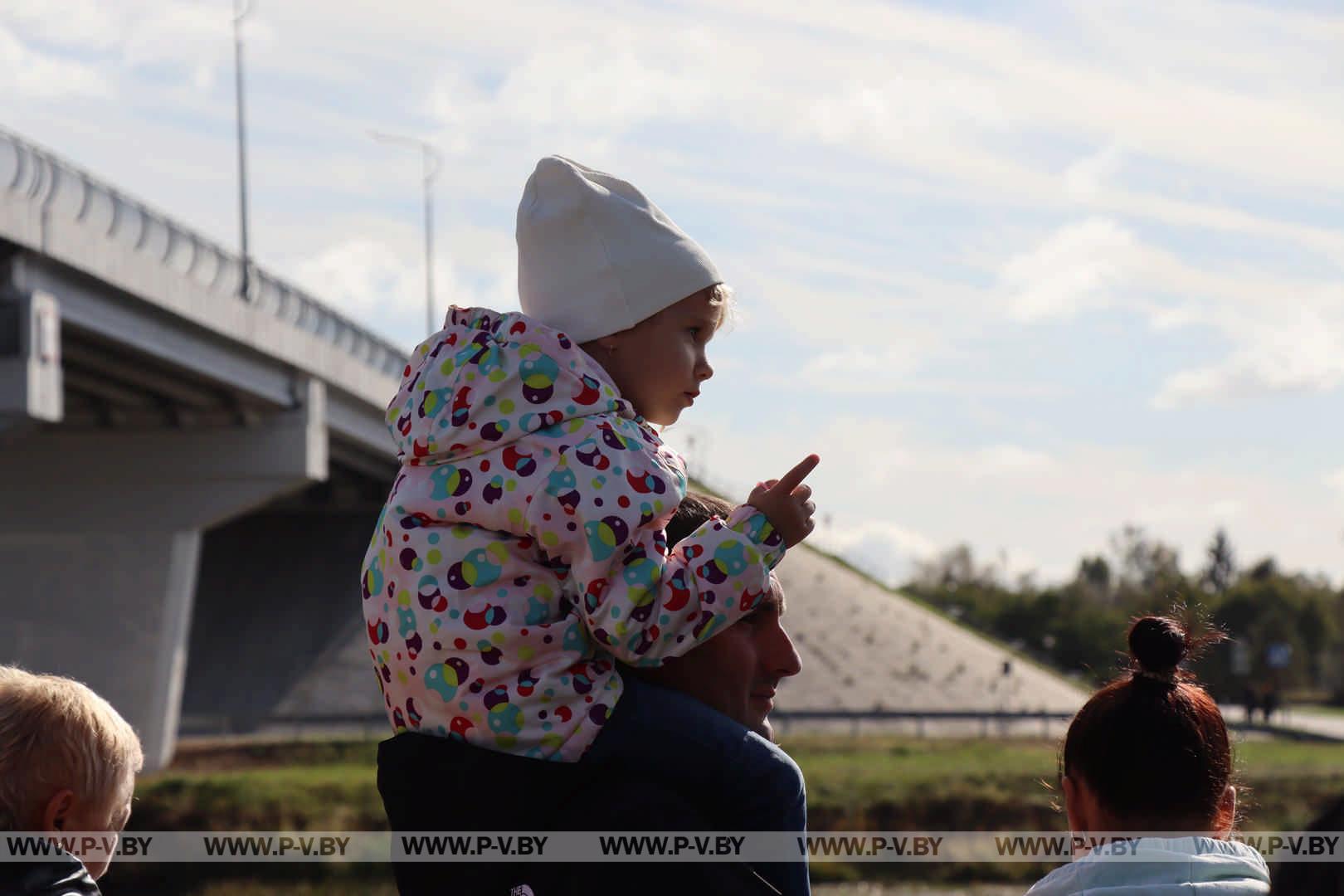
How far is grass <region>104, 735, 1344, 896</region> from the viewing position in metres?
22.2

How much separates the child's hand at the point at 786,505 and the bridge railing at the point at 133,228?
2040cm

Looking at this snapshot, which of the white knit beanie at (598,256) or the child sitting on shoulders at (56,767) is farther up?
the white knit beanie at (598,256)

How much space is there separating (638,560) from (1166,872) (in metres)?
1.10

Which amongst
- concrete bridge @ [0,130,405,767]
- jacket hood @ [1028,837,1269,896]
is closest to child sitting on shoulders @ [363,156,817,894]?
jacket hood @ [1028,837,1269,896]

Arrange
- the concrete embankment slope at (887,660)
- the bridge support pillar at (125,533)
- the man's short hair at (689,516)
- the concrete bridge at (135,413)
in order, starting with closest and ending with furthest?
the man's short hair at (689,516)
the concrete bridge at (135,413)
the bridge support pillar at (125,533)
the concrete embankment slope at (887,660)

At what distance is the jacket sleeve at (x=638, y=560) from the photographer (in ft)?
10.9

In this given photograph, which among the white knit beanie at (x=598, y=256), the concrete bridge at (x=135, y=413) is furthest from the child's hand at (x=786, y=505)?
the concrete bridge at (x=135, y=413)

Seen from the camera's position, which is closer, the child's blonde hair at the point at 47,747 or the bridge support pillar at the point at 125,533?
the child's blonde hair at the point at 47,747

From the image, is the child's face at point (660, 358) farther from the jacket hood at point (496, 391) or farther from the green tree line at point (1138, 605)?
the green tree line at point (1138, 605)

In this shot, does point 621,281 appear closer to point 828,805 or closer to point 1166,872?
point 1166,872

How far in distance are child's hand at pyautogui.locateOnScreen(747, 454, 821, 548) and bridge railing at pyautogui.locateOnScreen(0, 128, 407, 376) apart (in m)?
20.4

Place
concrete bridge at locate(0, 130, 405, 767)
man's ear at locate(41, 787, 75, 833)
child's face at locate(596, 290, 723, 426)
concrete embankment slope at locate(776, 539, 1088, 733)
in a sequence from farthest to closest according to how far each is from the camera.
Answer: concrete embankment slope at locate(776, 539, 1088, 733), concrete bridge at locate(0, 130, 405, 767), child's face at locate(596, 290, 723, 426), man's ear at locate(41, 787, 75, 833)

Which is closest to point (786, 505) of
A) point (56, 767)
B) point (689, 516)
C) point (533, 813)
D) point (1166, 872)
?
point (689, 516)

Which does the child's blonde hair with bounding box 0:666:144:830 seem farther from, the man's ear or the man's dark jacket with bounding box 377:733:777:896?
the man's dark jacket with bounding box 377:733:777:896
